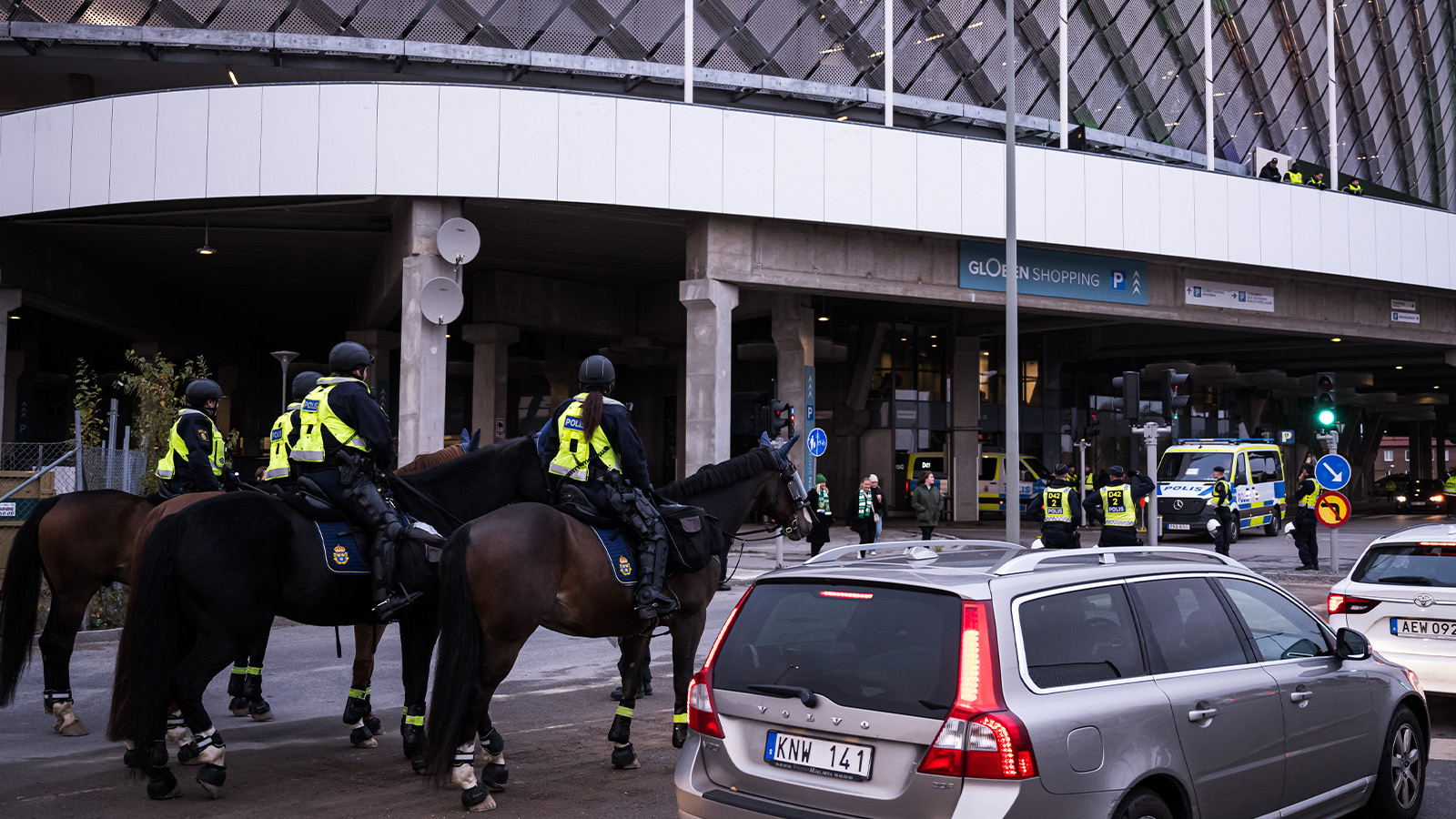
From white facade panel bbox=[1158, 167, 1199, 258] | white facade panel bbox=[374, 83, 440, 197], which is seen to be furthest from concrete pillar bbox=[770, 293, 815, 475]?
white facade panel bbox=[374, 83, 440, 197]

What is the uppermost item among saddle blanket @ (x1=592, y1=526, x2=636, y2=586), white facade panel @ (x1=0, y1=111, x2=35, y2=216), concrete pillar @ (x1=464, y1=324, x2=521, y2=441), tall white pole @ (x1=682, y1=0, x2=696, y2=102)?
tall white pole @ (x1=682, y1=0, x2=696, y2=102)

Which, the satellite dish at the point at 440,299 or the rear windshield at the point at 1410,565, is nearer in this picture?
the rear windshield at the point at 1410,565

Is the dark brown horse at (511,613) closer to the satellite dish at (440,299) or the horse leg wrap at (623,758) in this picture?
the horse leg wrap at (623,758)

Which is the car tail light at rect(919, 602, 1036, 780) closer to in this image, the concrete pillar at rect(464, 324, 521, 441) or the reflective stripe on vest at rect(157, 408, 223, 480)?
the reflective stripe on vest at rect(157, 408, 223, 480)

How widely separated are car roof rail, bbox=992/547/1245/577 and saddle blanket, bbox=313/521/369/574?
4.06 m

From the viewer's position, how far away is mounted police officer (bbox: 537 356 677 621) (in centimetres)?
693

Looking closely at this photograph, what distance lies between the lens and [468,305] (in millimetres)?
32812

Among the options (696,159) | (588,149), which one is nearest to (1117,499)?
(696,159)

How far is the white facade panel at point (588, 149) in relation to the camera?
861 inches

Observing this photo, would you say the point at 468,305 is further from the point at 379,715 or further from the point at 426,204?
the point at 379,715

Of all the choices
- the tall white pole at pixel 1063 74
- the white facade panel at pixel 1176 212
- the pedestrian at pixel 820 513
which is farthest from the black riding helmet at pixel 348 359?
the tall white pole at pixel 1063 74

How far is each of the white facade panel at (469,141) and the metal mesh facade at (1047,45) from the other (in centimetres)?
734

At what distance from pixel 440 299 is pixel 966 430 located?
2110 centimetres

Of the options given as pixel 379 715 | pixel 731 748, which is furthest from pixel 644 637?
pixel 731 748
